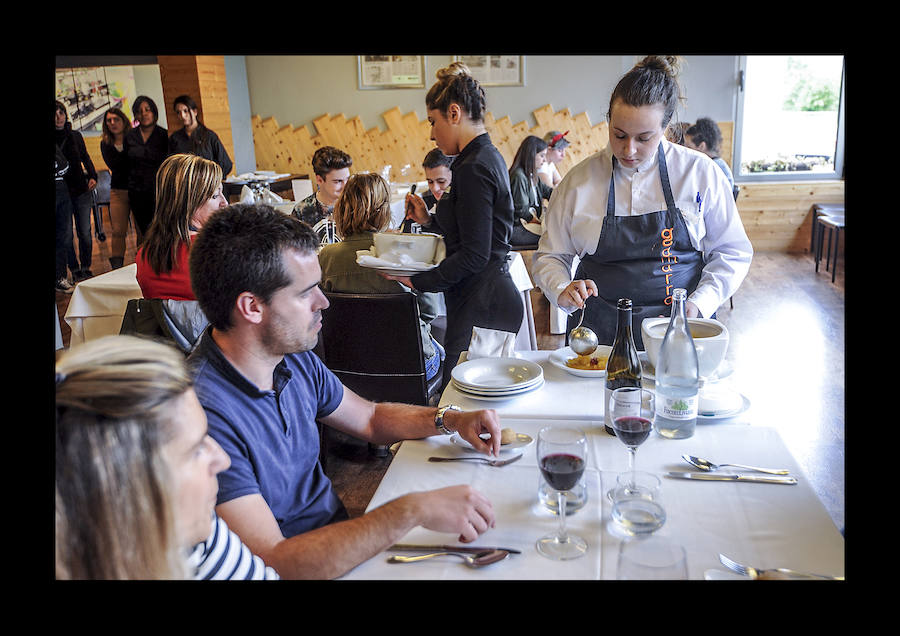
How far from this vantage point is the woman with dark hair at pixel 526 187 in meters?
4.72

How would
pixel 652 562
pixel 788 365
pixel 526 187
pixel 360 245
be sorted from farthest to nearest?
pixel 526 187 → pixel 788 365 → pixel 360 245 → pixel 652 562

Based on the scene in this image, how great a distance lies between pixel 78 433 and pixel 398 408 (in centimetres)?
98

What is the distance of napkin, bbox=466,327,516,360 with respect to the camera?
2.00 m

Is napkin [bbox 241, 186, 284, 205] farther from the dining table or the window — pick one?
the window

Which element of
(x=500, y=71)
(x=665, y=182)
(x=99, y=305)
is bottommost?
(x=99, y=305)

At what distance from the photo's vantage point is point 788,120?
740 cm

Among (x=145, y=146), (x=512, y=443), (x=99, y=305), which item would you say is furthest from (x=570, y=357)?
(x=145, y=146)

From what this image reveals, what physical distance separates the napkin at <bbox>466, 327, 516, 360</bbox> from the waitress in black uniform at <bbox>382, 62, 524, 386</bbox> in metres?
0.55

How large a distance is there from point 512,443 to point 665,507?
0.35 metres

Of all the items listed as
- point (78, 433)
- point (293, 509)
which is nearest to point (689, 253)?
point (293, 509)

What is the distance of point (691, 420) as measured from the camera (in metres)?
1.45

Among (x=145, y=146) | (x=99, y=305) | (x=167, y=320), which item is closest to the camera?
(x=167, y=320)

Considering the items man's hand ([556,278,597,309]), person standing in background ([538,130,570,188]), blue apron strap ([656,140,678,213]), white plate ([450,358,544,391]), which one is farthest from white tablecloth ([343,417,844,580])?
person standing in background ([538,130,570,188])

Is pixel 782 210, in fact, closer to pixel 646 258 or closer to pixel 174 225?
pixel 646 258
